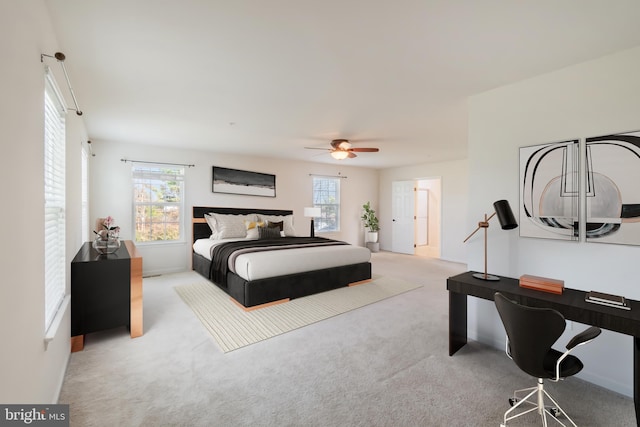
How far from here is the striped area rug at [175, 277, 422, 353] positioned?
2.92 metres

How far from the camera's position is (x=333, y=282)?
442 centimetres

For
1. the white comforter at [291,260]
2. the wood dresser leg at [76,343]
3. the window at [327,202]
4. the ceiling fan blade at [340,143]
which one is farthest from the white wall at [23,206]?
the window at [327,202]

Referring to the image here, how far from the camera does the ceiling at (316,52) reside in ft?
5.44

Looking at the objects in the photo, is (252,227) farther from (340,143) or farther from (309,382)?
(309,382)

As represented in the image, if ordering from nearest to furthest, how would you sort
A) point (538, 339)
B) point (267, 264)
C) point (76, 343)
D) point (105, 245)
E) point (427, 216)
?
point (538, 339), point (76, 343), point (105, 245), point (267, 264), point (427, 216)

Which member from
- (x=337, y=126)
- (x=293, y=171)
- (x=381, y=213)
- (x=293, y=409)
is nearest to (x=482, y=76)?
(x=337, y=126)

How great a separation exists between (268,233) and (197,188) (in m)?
1.75

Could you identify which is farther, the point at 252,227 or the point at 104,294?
the point at 252,227

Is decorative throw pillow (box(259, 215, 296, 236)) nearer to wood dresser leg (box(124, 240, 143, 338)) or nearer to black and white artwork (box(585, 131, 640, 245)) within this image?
wood dresser leg (box(124, 240, 143, 338))

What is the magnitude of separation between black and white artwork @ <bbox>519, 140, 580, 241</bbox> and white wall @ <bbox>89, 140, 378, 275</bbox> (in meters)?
5.19

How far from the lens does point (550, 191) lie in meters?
2.42

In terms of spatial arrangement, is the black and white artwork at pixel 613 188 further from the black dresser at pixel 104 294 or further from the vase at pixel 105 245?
the vase at pixel 105 245

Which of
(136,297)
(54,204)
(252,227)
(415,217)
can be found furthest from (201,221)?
(415,217)

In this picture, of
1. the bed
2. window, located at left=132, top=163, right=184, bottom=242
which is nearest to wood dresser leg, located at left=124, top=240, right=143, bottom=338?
the bed
